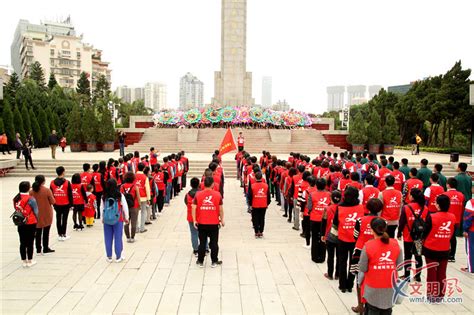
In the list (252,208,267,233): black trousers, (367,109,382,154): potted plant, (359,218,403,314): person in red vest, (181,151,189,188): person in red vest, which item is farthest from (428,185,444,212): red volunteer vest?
(367,109,382,154): potted plant

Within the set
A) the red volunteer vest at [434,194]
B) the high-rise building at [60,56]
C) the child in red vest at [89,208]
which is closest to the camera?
the red volunteer vest at [434,194]

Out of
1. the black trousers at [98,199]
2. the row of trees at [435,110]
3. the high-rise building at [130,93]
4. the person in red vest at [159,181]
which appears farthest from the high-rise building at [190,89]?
the black trousers at [98,199]

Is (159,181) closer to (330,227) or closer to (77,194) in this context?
(77,194)

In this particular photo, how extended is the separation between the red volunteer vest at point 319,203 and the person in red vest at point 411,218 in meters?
1.27

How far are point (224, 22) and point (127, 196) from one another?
1075 inches

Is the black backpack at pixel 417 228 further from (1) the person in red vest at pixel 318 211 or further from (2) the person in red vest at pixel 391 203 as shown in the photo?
(1) the person in red vest at pixel 318 211

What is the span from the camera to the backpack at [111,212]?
653cm

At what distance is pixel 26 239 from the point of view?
635cm

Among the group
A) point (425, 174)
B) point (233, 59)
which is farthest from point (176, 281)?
point (233, 59)

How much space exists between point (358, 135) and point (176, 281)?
21080 millimetres

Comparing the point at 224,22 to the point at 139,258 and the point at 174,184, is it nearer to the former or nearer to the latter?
the point at 174,184

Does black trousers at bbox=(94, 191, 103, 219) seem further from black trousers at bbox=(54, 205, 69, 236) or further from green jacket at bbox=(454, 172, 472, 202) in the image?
green jacket at bbox=(454, 172, 472, 202)

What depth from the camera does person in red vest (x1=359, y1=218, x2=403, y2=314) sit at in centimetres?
386

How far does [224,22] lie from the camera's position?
31.9 metres
